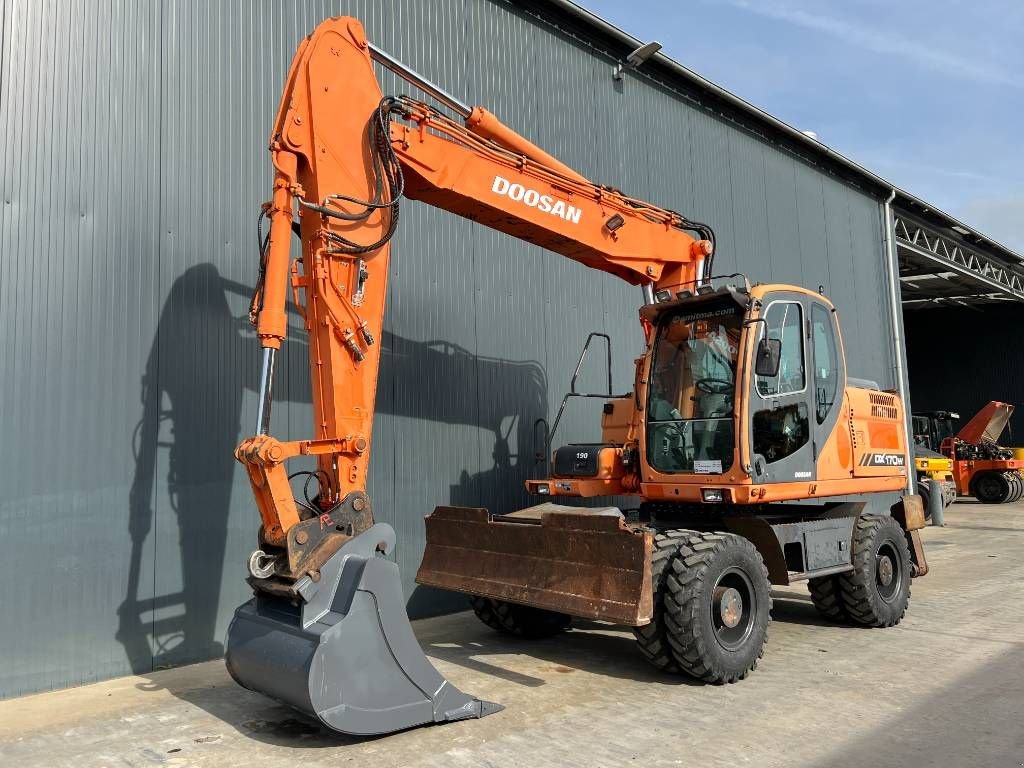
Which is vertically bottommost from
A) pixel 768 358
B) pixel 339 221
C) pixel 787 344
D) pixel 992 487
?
pixel 992 487

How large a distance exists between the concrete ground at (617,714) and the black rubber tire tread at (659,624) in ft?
0.72

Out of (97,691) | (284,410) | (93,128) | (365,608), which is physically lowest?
(97,691)

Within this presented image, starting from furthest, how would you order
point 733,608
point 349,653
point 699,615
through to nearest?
point 733,608, point 699,615, point 349,653

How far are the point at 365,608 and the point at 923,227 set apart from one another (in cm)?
2201

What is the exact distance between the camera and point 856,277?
18562 millimetres

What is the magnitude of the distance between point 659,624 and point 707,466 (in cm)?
151

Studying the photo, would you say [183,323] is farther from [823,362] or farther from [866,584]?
[866,584]

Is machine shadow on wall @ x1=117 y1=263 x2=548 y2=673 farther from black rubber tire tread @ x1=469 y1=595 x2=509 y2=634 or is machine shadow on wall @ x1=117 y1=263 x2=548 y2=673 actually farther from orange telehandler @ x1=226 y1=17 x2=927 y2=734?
black rubber tire tread @ x1=469 y1=595 x2=509 y2=634

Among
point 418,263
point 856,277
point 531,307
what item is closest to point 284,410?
point 418,263

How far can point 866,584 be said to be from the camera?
7.75m

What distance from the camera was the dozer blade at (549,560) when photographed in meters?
5.80

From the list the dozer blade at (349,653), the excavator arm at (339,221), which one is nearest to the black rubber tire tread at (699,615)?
the dozer blade at (349,653)

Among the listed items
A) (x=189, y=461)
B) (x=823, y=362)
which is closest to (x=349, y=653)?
(x=189, y=461)

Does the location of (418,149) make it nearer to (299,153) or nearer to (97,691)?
(299,153)
